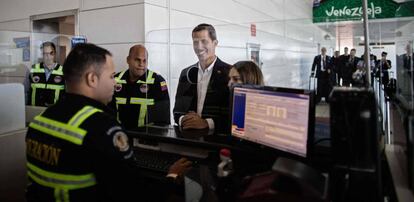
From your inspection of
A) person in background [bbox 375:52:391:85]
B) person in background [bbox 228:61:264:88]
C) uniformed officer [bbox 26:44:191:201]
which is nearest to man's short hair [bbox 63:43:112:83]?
uniformed officer [bbox 26:44:191:201]

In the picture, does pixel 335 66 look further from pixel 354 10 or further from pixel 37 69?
pixel 37 69

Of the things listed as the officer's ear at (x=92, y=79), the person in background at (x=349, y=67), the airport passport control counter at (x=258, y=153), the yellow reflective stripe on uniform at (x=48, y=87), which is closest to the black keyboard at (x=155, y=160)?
the airport passport control counter at (x=258, y=153)

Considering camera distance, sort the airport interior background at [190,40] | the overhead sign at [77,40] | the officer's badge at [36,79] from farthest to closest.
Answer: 1. the officer's badge at [36,79]
2. the overhead sign at [77,40]
3. the airport interior background at [190,40]

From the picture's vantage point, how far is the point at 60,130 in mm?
1061

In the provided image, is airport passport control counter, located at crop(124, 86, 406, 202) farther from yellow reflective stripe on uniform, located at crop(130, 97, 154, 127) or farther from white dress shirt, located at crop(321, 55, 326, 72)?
white dress shirt, located at crop(321, 55, 326, 72)

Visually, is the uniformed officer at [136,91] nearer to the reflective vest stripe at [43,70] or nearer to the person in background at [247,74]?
the person in background at [247,74]

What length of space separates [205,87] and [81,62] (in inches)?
44.2

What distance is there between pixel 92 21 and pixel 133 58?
104cm

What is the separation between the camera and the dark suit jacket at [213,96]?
1.86m

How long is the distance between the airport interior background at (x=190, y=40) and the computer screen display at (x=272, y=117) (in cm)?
9

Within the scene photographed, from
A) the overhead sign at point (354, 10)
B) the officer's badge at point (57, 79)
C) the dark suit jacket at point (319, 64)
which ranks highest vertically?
the overhead sign at point (354, 10)

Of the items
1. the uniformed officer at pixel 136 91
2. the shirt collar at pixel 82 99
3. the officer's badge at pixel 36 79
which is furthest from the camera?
the officer's badge at pixel 36 79

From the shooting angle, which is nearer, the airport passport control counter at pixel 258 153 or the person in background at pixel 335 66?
the airport passport control counter at pixel 258 153

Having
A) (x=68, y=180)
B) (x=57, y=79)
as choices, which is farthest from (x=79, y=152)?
(x=57, y=79)
